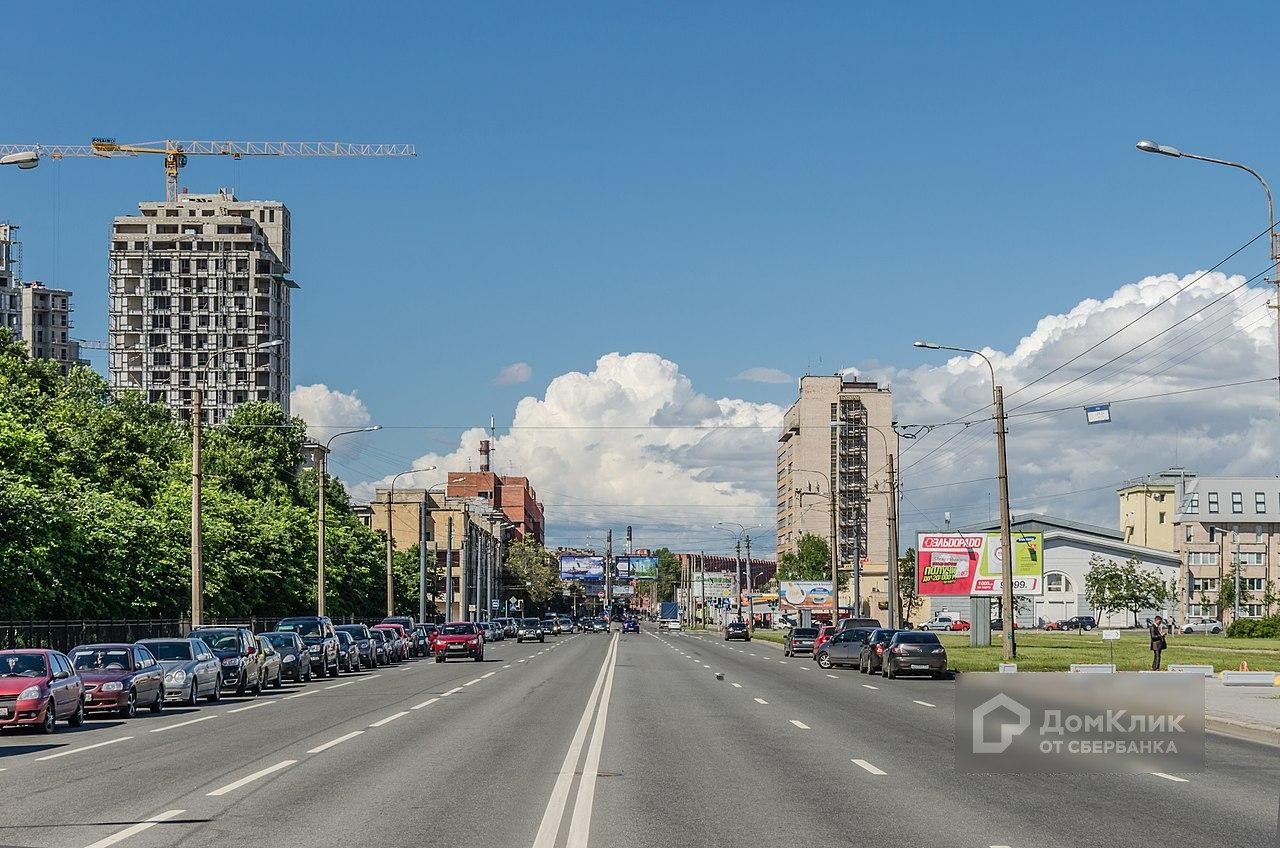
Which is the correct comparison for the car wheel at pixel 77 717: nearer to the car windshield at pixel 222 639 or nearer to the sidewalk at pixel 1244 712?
the car windshield at pixel 222 639

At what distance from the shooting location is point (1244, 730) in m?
26.3

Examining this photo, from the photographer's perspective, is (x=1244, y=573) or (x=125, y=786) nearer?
(x=125, y=786)

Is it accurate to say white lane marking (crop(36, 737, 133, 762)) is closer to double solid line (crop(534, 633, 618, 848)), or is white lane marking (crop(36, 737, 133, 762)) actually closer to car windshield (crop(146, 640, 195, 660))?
double solid line (crop(534, 633, 618, 848))

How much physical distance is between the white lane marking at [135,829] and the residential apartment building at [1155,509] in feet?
579

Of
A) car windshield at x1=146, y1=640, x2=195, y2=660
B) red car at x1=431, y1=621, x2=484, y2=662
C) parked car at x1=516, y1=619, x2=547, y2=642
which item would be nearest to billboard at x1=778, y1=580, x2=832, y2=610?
parked car at x1=516, y1=619, x2=547, y2=642

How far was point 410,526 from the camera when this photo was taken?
17062 cm

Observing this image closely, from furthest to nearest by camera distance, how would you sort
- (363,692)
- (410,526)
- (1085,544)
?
1. (410,526)
2. (1085,544)
3. (363,692)

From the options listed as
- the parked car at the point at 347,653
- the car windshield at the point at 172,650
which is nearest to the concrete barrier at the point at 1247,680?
the car windshield at the point at 172,650

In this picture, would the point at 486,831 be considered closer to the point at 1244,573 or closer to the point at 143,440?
the point at 143,440

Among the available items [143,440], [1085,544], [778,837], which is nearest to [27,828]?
[778,837]

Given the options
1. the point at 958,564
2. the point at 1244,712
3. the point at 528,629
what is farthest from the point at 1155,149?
Result: the point at 528,629

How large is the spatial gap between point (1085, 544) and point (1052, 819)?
135375 mm

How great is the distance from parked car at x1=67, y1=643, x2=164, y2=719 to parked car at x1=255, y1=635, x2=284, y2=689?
8210 millimetres

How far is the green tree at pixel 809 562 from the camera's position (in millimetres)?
181625
